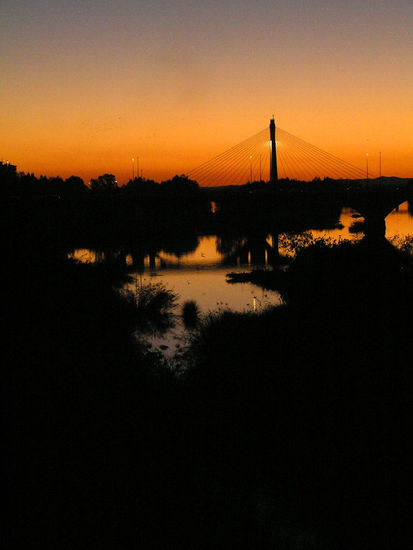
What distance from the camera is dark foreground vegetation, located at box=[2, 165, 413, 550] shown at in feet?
30.7

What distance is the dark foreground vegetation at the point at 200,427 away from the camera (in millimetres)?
9359

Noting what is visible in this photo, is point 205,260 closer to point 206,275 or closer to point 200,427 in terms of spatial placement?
point 206,275

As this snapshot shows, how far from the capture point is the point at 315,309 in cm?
2031

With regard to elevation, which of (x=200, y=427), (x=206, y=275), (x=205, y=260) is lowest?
(x=200, y=427)

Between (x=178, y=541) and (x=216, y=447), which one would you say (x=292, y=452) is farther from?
(x=178, y=541)

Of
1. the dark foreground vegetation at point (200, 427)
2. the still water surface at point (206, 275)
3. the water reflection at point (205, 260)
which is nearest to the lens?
the dark foreground vegetation at point (200, 427)

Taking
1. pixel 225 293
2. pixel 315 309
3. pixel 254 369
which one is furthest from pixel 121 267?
pixel 254 369

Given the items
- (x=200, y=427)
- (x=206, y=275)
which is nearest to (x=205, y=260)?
(x=206, y=275)

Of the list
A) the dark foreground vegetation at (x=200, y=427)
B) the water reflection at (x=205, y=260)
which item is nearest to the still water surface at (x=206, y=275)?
the water reflection at (x=205, y=260)

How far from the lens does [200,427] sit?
490 inches

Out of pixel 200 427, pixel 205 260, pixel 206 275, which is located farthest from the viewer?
pixel 205 260

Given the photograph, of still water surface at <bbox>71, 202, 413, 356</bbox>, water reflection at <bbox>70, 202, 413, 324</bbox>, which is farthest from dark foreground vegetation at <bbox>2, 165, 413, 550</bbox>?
water reflection at <bbox>70, 202, 413, 324</bbox>

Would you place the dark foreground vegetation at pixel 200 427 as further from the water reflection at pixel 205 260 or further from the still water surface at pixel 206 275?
the water reflection at pixel 205 260

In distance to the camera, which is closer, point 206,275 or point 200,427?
point 200,427
